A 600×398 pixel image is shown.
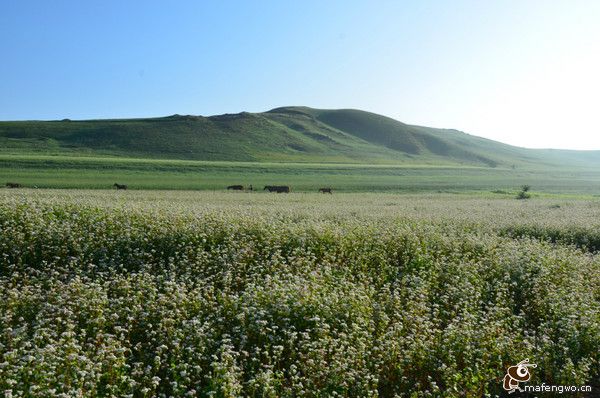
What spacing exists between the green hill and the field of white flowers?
8678cm

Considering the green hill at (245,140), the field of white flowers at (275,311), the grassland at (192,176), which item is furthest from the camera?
the green hill at (245,140)

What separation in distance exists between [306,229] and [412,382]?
8.48m

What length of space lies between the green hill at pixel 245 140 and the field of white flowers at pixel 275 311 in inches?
3416

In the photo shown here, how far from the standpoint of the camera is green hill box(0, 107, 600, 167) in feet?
346

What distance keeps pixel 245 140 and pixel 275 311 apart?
119m

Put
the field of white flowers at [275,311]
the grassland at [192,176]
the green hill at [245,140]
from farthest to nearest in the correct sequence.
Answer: the green hill at [245,140], the grassland at [192,176], the field of white flowers at [275,311]

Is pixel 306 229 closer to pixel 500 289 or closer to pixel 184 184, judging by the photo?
pixel 500 289

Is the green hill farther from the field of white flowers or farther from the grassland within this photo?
the field of white flowers

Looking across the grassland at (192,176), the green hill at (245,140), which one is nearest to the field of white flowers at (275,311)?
the grassland at (192,176)

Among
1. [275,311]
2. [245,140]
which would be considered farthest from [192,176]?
[245,140]

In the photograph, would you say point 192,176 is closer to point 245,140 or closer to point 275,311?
point 275,311

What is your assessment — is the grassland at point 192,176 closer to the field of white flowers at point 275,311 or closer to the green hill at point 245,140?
the green hill at point 245,140

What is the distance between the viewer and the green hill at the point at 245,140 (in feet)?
346

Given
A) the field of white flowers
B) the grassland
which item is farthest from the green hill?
the field of white flowers
